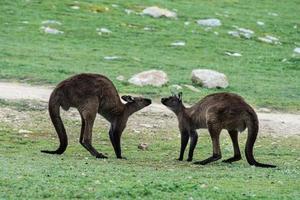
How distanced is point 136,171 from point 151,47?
1556cm

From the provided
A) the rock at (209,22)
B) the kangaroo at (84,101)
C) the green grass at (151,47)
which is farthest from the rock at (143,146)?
the rock at (209,22)

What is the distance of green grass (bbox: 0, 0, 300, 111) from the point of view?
2064 cm

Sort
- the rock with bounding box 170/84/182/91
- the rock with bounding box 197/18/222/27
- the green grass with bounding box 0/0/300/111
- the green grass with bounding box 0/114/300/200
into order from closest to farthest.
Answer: the green grass with bounding box 0/114/300/200
the rock with bounding box 170/84/182/91
the green grass with bounding box 0/0/300/111
the rock with bounding box 197/18/222/27

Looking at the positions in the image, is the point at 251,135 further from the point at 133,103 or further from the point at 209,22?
the point at 209,22

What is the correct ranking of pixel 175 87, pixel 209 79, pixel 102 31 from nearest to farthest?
pixel 175 87, pixel 209 79, pixel 102 31

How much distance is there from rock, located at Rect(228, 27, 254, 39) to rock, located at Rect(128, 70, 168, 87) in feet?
32.3

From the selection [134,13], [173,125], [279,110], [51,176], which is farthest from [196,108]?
[134,13]

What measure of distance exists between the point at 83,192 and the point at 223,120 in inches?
157

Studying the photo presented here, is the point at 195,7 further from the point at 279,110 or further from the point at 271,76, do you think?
the point at 279,110

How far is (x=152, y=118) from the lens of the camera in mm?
16625

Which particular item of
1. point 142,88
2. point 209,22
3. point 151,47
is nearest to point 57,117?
point 142,88

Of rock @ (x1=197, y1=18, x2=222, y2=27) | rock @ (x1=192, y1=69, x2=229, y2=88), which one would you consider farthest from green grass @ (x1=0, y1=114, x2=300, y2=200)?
rock @ (x1=197, y1=18, x2=222, y2=27)

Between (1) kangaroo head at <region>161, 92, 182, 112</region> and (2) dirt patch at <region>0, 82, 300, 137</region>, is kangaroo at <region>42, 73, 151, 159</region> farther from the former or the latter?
(2) dirt patch at <region>0, 82, 300, 137</region>

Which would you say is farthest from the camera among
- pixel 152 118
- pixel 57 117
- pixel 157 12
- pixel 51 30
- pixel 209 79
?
pixel 157 12
